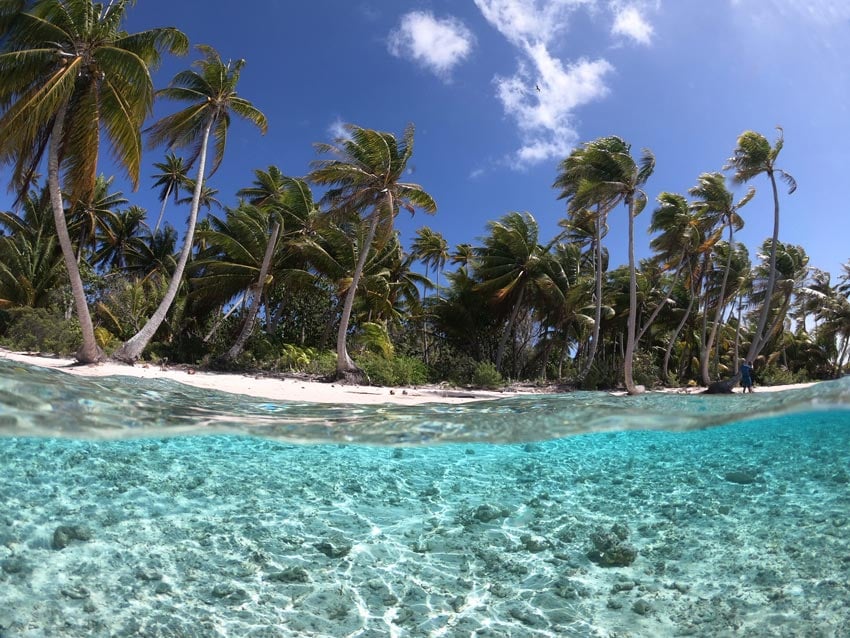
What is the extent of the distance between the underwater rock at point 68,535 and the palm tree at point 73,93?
35.0 ft

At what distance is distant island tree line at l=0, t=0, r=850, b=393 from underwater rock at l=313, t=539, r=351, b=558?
12.3 metres

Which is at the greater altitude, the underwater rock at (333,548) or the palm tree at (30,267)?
the palm tree at (30,267)

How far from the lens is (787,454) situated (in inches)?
377

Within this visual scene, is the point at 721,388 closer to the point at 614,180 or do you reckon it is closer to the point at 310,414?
the point at 614,180

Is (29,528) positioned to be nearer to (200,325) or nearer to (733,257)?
(200,325)

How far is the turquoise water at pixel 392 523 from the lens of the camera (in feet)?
12.9

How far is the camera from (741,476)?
7.34 m

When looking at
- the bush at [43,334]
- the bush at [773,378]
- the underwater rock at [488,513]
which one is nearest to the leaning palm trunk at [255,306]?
the bush at [43,334]

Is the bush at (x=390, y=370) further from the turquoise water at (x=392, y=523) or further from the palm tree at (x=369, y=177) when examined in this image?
the turquoise water at (x=392, y=523)

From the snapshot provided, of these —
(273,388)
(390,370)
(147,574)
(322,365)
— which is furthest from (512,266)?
(147,574)

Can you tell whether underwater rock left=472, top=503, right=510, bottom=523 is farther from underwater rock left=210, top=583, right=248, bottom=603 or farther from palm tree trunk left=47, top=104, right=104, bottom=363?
palm tree trunk left=47, top=104, right=104, bottom=363

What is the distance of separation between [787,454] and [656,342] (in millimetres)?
31803

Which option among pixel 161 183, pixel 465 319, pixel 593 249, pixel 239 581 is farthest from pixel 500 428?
pixel 161 183

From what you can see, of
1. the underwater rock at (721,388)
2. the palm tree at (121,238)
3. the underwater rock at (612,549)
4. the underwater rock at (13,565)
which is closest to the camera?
the underwater rock at (13,565)
